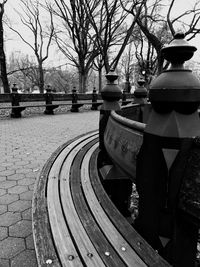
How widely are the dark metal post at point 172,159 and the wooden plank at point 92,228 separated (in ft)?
1.05

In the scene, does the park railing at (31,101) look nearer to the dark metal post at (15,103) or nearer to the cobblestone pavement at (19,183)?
the dark metal post at (15,103)

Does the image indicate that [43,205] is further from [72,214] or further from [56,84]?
[56,84]

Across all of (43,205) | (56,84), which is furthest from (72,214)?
(56,84)

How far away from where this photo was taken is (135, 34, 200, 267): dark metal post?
1178mm

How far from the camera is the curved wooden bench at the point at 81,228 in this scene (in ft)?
3.89

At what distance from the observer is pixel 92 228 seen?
1.45m

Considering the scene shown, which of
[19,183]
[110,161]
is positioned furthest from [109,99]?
[19,183]

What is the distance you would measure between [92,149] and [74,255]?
2209 millimetres

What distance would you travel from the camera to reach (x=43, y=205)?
178 centimetres

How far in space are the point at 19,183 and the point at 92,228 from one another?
1951mm

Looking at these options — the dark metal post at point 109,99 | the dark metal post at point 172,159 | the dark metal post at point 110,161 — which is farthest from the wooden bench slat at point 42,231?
the dark metal post at point 109,99

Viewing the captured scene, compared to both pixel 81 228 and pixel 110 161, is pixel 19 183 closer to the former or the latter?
pixel 110 161

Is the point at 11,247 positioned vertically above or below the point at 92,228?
below

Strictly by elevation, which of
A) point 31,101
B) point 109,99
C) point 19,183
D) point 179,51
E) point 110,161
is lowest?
point 19,183
